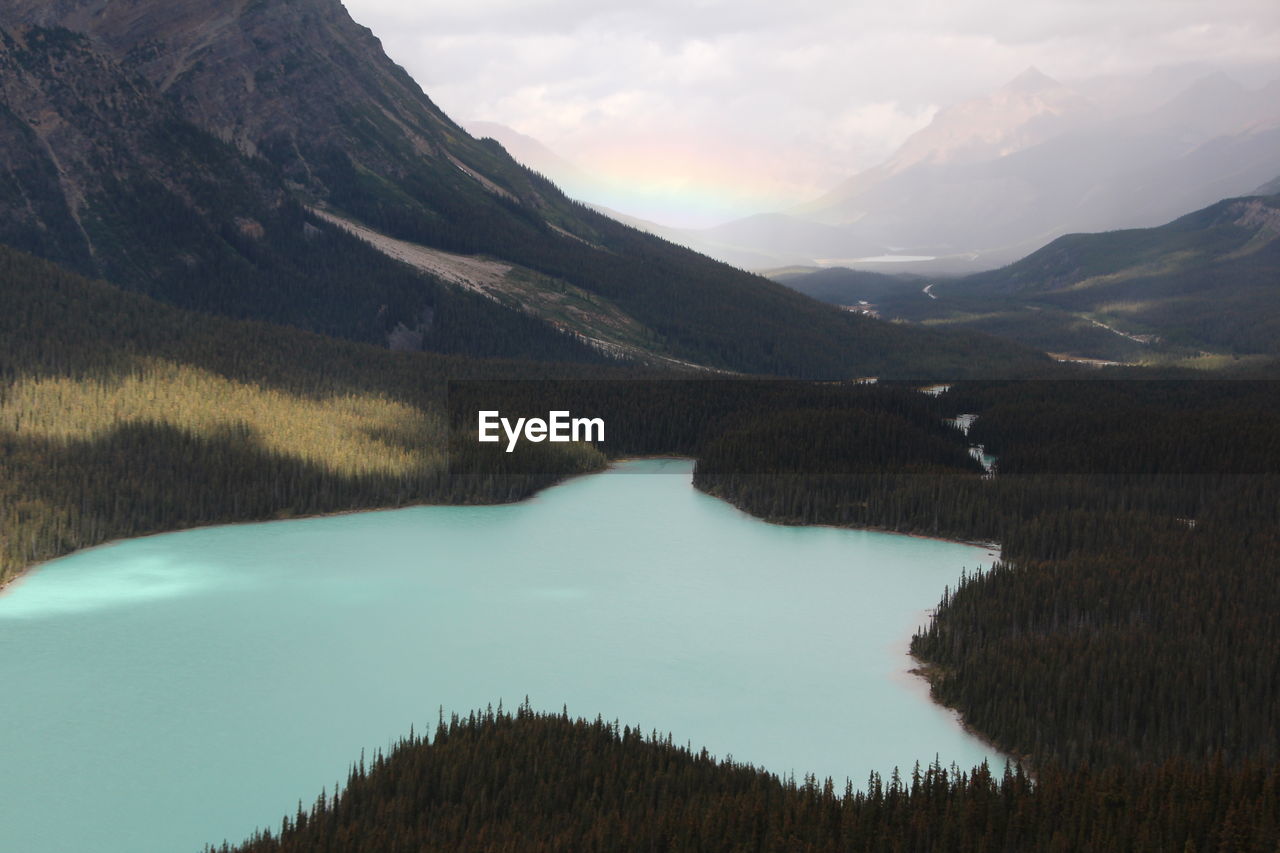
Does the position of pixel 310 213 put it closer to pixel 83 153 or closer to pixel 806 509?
pixel 83 153

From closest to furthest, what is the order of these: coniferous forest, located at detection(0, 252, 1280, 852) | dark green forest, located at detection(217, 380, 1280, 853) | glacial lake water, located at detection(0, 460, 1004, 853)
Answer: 1. dark green forest, located at detection(217, 380, 1280, 853)
2. coniferous forest, located at detection(0, 252, 1280, 852)
3. glacial lake water, located at detection(0, 460, 1004, 853)

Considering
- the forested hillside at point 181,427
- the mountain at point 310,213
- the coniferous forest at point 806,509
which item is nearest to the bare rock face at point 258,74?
the mountain at point 310,213

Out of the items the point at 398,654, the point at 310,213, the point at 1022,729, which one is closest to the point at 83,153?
the point at 310,213

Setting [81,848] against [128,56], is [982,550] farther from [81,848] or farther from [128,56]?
[128,56]

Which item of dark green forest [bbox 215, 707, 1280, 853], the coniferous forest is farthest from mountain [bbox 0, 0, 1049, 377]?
dark green forest [bbox 215, 707, 1280, 853]

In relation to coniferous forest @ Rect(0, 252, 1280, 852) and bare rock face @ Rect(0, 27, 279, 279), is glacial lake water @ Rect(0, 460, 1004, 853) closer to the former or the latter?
coniferous forest @ Rect(0, 252, 1280, 852)

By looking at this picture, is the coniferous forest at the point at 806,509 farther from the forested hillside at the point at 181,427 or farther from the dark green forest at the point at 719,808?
the forested hillside at the point at 181,427
